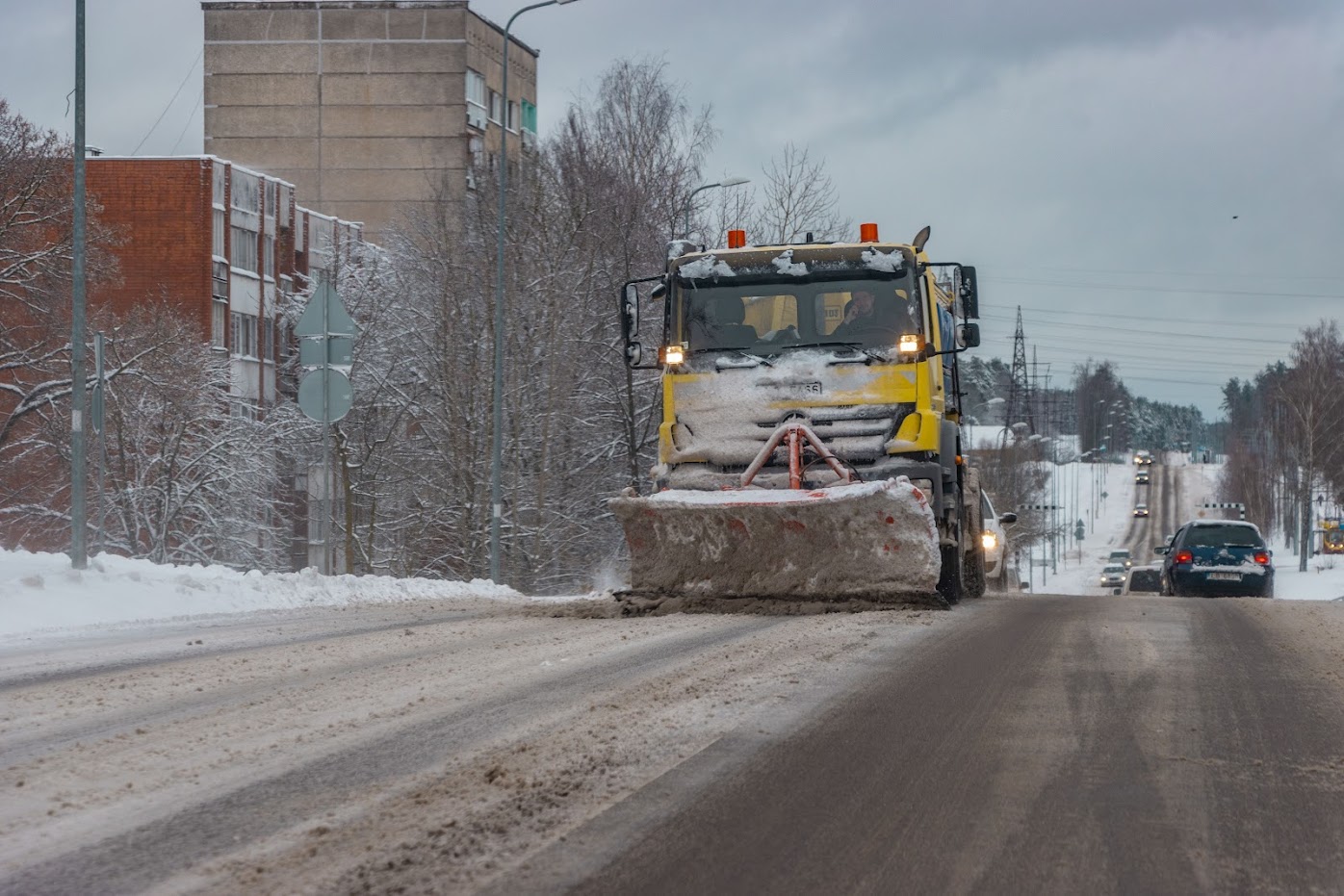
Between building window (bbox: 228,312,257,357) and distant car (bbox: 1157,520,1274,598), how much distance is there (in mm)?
34478

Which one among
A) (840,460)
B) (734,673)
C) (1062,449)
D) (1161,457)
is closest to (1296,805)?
(734,673)

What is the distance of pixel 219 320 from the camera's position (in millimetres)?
50625

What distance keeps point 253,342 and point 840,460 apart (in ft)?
138

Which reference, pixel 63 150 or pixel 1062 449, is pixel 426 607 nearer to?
pixel 63 150

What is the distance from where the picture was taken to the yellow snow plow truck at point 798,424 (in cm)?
1335

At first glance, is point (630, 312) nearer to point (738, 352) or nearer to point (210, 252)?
point (738, 352)

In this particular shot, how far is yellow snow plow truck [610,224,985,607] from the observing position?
13352mm

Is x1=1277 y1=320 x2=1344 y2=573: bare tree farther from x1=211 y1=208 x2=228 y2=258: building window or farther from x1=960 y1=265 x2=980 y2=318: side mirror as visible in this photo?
x1=960 y1=265 x2=980 y2=318: side mirror

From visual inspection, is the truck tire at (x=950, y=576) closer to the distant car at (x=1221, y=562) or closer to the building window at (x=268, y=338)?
the distant car at (x=1221, y=562)

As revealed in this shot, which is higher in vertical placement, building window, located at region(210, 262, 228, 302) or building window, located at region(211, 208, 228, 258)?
building window, located at region(211, 208, 228, 258)

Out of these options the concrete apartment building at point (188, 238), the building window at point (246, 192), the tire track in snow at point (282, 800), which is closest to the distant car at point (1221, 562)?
the tire track in snow at point (282, 800)

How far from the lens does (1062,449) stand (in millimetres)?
155375

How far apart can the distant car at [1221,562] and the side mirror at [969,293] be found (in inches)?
476

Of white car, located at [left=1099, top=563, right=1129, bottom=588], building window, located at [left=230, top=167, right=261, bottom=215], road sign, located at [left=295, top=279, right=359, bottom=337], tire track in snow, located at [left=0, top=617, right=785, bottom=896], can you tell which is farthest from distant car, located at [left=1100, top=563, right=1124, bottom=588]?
tire track in snow, located at [left=0, top=617, right=785, bottom=896]
